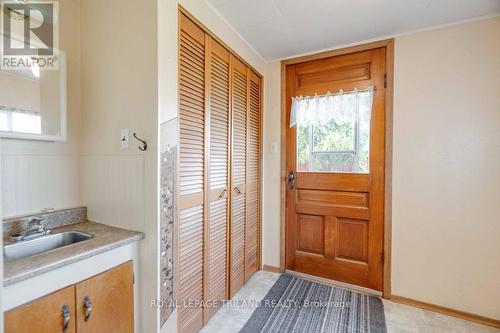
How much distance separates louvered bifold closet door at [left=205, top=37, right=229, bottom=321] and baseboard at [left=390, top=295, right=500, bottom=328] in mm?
1551

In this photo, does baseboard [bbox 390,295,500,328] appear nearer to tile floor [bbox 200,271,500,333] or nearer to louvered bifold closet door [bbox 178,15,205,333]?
tile floor [bbox 200,271,500,333]

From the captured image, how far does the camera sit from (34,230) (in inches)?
49.0

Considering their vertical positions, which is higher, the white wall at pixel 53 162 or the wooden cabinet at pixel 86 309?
the white wall at pixel 53 162

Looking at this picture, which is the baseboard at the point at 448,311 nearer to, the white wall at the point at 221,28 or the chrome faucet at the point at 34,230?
the white wall at the point at 221,28

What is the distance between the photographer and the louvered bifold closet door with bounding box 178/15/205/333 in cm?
146

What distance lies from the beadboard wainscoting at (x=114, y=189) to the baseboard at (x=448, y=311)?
88.1 inches

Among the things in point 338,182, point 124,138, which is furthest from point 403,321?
point 124,138

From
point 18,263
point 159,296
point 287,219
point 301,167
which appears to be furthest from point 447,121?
point 18,263

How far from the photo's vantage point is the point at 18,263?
92 centimetres

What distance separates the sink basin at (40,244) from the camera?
3.81 ft

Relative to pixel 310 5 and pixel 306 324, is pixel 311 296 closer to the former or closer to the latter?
pixel 306 324

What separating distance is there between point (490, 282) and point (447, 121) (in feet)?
4.19

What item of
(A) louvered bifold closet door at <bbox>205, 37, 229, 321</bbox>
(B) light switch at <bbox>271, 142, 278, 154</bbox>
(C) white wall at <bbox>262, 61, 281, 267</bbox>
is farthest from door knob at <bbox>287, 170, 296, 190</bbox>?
(A) louvered bifold closet door at <bbox>205, 37, 229, 321</bbox>

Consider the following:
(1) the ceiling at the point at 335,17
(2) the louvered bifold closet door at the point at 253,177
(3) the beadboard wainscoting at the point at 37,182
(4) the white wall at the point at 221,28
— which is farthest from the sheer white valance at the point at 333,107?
(3) the beadboard wainscoting at the point at 37,182
